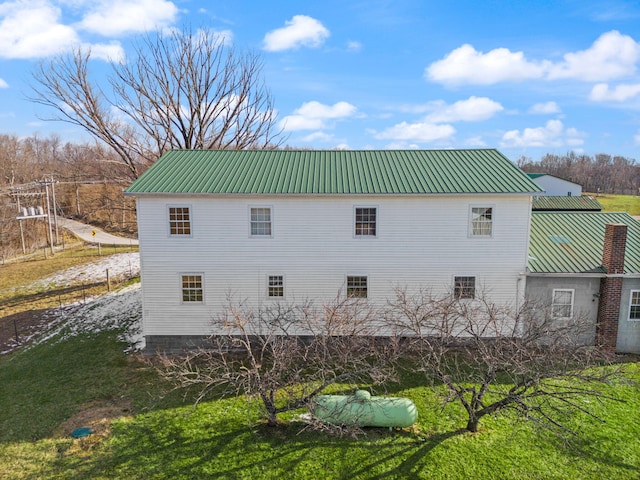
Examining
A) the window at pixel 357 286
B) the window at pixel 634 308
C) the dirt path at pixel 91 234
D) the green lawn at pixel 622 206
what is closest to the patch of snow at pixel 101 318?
the window at pixel 357 286

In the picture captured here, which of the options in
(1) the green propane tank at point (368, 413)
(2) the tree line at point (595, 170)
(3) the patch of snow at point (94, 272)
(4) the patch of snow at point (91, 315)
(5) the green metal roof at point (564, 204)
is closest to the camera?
(1) the green propane tank at point (368, 413)

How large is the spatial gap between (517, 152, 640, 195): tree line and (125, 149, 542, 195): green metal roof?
84974 mm

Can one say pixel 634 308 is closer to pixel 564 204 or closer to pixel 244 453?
pixel 564 204

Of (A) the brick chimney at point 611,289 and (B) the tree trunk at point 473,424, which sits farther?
(A) the brick chimney at point 611,289

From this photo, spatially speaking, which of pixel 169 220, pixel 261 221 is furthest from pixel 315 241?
pixel 169 220

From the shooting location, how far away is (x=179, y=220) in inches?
653

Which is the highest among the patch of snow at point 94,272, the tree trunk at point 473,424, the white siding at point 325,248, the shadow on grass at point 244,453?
the white siding at point 325,248

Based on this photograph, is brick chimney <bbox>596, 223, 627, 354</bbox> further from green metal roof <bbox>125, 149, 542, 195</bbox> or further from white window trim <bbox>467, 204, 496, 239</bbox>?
white window trim <bbox>467, 204, 496, 239</bbox>

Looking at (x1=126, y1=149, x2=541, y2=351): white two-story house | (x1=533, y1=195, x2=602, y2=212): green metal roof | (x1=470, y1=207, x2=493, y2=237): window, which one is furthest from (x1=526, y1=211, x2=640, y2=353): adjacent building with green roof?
(x1=533, y1=195, x2=602, y2=212): green metal roof

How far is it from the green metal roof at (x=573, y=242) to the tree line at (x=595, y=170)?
81085mm

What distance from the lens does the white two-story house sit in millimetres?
16359

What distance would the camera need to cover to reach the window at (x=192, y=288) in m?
16.9

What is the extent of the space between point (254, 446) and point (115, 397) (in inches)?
236

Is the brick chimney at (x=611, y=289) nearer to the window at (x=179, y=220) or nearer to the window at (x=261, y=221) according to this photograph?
the window at (x=261, y=221)
